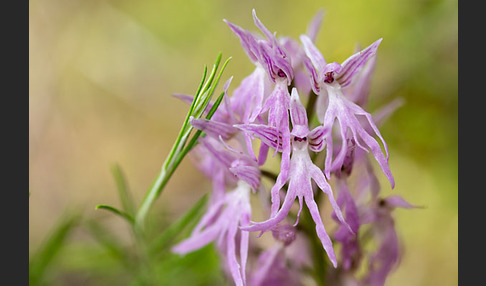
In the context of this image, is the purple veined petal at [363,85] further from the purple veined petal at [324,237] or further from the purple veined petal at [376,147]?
the purple veined petal at [324,237]

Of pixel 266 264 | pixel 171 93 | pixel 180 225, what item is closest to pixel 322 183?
pixel 266 264

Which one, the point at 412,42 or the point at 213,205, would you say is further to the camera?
the point at 412,42

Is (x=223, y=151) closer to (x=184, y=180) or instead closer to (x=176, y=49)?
(x=184, y=180)

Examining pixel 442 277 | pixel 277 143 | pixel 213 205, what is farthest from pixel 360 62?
pixel 442 277

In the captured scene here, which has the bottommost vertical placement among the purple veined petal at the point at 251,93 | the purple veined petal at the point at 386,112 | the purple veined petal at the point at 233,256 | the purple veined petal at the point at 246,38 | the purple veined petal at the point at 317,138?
the purple veined petal at the point at 233,256

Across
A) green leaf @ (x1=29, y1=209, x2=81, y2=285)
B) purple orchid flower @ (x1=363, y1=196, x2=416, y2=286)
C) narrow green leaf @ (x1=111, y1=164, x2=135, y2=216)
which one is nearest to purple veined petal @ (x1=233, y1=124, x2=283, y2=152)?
purple orchid flower @ (x1=363, y1=196, x2=416, y2=286)

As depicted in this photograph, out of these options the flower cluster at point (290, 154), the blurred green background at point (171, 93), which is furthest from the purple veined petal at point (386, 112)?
the blurred green background at point (171, 93)
